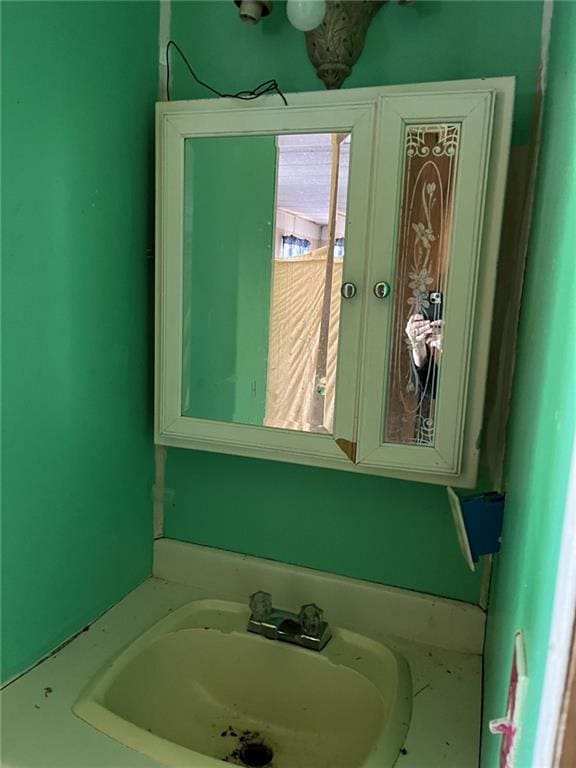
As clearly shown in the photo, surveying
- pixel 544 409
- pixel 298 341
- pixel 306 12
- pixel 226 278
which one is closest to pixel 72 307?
pixel 226 278

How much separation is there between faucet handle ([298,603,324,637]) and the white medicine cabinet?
0.29 meters

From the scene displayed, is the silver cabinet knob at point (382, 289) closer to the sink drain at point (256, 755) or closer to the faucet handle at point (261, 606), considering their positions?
the faucet handle at point (261, 606)

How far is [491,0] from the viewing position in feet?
3.34

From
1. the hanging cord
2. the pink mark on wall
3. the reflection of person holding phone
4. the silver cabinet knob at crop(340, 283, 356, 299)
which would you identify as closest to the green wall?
the hanging cord

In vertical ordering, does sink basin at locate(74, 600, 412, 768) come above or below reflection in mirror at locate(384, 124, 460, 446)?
below

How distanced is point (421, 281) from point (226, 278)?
15.1 inches

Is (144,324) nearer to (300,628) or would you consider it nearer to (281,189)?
(281,189)

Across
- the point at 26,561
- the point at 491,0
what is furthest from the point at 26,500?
the point at 491,0

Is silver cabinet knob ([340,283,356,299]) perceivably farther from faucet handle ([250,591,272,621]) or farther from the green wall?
faucet handle ([250,591,272,621])

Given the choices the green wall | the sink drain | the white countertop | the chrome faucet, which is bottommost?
the sink drain

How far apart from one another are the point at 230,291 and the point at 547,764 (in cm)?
93

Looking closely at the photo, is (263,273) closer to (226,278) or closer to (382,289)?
(226,278)

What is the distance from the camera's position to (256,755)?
42.3 inches

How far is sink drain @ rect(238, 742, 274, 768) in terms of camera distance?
1059 mm
